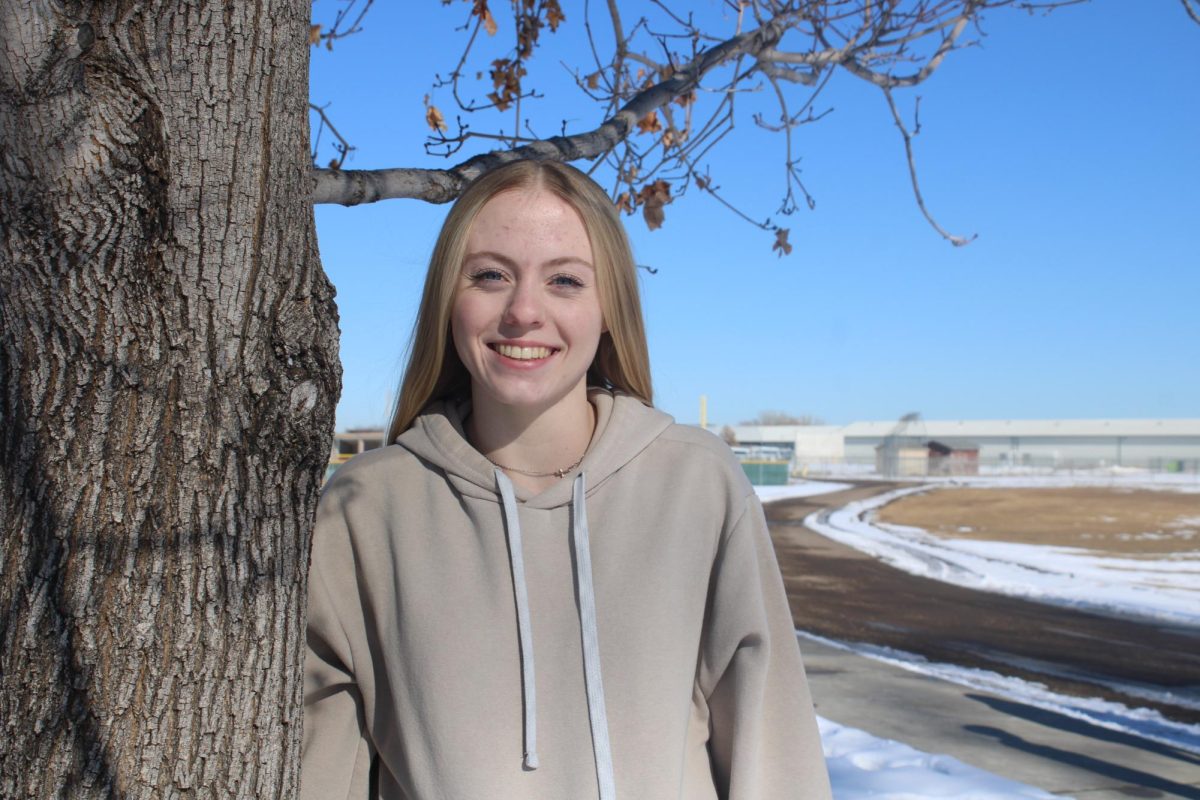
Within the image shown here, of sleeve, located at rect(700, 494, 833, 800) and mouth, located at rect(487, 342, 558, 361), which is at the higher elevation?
mouth, located at rect(487, 342, 558, 361)

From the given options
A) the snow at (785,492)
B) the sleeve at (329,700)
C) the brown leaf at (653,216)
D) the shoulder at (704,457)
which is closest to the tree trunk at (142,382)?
A: the sleeve at (329,700)

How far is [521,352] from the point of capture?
6.13 feet

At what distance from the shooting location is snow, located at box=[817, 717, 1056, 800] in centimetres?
439

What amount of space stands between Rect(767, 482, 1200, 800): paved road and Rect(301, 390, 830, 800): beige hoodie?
357 cm

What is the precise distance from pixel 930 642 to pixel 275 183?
9.09 m

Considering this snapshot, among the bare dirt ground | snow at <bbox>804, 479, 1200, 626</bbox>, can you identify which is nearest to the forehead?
the bare dirt ground

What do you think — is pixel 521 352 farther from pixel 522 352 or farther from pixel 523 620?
pixel 523 620

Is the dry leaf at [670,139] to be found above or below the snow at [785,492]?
above

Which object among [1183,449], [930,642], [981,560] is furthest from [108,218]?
[1183,449]

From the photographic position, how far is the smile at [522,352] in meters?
1.87

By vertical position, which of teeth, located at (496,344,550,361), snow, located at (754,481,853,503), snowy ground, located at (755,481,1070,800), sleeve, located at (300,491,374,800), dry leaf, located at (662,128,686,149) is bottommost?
snow, located at (754,481,853,503)

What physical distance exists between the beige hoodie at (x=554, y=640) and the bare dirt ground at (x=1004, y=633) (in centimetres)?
637

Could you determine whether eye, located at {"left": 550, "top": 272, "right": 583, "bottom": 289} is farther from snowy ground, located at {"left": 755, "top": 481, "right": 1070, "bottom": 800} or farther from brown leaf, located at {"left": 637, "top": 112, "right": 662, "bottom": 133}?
snowy ground, located at {"left": 755, "top": 481, "right": 1070, "bottom": 800}

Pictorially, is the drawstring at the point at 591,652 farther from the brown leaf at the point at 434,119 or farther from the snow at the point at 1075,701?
the snow at the point at 1075,701
